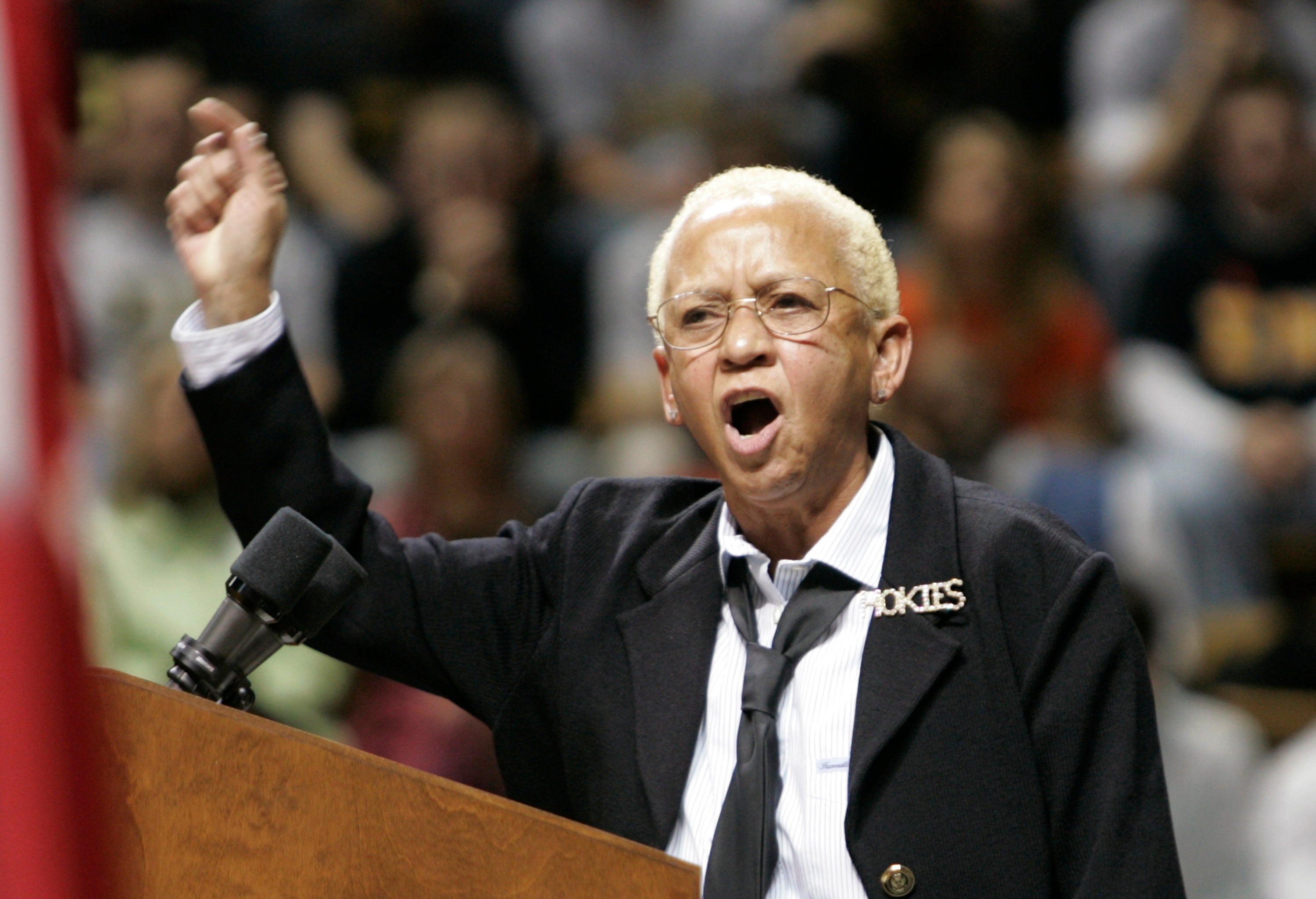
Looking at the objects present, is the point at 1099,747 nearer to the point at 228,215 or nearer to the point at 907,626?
the point at 907,626

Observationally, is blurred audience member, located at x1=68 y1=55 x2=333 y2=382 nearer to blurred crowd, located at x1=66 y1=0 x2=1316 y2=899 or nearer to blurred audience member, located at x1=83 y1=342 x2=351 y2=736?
blurred crowd, located at x1=66 y1=0 x2=1316 y2=899

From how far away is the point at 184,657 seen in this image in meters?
1.55

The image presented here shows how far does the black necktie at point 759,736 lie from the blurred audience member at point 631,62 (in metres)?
3.24

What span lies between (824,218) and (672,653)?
51cm

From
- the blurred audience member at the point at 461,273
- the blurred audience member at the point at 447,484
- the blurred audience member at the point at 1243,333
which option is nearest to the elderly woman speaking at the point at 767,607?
the blurred audience member at the point at 447,484

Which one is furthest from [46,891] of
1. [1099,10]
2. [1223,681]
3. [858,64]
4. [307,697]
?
[1099,10]

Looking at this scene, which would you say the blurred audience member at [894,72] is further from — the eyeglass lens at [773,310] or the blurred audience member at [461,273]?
the eyeglass lens at [773,310]

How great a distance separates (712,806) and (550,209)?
127 inches

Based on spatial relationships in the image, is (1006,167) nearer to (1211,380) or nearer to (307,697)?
(1211,380)

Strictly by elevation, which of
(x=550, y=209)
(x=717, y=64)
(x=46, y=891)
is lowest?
(x=550, y=209)

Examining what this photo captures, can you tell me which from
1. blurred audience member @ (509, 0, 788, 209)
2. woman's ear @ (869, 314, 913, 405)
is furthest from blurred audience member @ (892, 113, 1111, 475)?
woman's ear @ (869, 314, 913, 405)

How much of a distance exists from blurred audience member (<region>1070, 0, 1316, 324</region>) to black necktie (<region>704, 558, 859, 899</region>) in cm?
300

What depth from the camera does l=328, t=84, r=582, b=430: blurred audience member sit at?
173 inches

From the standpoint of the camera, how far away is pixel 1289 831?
3.46m
